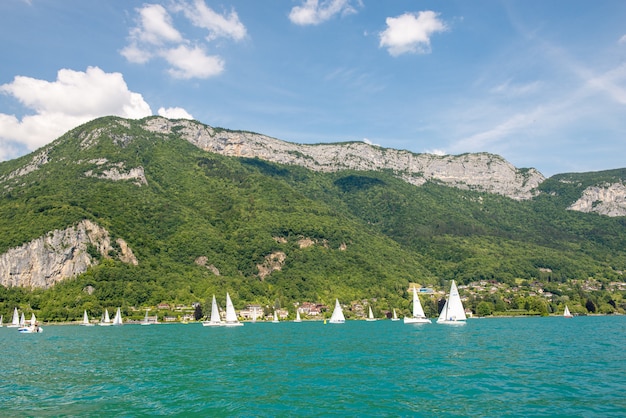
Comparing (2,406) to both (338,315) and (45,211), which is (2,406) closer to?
(338,315)

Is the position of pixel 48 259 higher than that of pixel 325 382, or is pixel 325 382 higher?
pixel 48 259

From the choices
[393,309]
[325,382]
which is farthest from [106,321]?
[325,382]

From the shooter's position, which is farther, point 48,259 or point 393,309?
point 393,309

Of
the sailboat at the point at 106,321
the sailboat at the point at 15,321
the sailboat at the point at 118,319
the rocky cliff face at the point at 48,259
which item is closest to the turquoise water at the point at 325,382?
the sailboat at the point at 106,321

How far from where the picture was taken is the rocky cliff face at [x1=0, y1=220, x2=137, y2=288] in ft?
533

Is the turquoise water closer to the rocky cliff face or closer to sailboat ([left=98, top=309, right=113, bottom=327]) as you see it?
sailboat ([left=98, top=309, right=113, bottom=327])

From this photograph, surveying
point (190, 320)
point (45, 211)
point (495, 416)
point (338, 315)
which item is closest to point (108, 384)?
point (495, 416)

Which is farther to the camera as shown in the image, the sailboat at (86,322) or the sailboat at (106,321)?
the sailboat at (106,321)

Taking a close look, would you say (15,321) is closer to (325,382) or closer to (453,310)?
(453,310)

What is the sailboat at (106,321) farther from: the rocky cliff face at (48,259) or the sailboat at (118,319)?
the rocky cliff face at (48,259)

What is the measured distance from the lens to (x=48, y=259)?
165 m

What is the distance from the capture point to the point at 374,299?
191m

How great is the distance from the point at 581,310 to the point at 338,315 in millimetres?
92202

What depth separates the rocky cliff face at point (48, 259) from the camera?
162 metres
